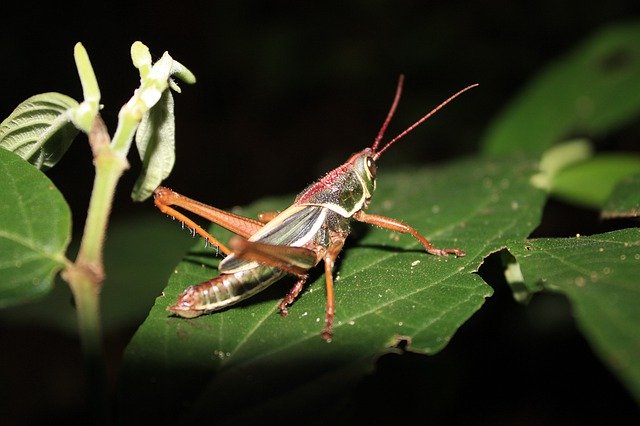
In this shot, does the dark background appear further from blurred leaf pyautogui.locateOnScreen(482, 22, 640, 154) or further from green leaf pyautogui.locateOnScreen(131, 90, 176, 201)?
green leaf pyautogui.locateOnScreen(131, 90, 176, 201)

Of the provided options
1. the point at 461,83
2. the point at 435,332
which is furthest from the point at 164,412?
the point at 461,83

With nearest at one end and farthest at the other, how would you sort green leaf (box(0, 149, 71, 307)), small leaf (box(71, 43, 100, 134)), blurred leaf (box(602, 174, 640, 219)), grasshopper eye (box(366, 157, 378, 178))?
green leaf (box(0, 149, 71, 307)) → small leaf (box(71, 43, 100, 134)) → blurred leaf (box(602, 174, 640, 219)) → grasshopper eye (box(366, 157, 378, 178))

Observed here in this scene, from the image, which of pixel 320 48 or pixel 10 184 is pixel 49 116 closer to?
pixel 10 184

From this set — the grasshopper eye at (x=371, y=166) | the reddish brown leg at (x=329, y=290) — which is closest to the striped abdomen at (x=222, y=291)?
the reddish brown leg at (x=329, y=290)

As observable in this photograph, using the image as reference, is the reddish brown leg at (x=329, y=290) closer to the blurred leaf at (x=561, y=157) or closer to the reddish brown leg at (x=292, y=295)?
the reddish brown leg at (x=292, y=295)

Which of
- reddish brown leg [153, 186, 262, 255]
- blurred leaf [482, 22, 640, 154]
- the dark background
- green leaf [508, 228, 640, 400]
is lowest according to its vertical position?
green leaf [508, 228, 640, 400]

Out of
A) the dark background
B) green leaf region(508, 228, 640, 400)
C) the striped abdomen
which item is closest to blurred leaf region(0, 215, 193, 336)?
the dark background

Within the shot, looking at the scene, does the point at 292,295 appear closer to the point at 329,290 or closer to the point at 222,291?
the point at 329,290

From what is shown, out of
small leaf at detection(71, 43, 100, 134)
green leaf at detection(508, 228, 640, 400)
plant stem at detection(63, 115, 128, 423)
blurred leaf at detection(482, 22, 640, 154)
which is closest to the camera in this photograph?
green leaf at detection(508, 228, 640, 400)
